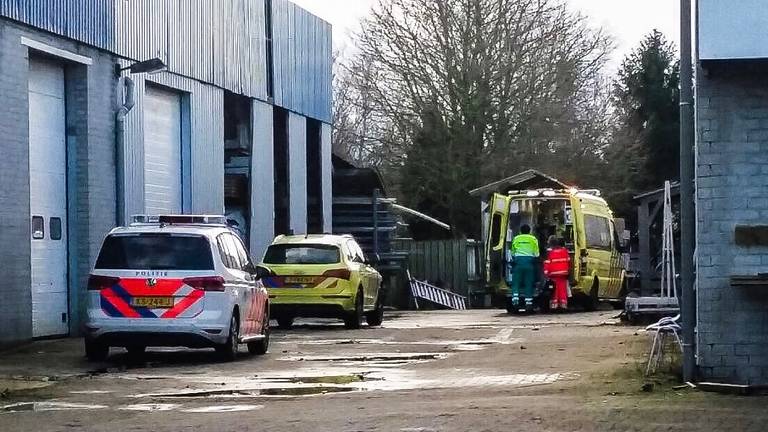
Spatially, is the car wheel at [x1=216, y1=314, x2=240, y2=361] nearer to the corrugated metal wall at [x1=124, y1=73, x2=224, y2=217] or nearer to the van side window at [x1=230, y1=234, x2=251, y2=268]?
the van side window at [x1=230, y1=234, x2=251, y2=268]

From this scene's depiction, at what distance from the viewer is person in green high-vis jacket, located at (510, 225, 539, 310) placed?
31.3 m

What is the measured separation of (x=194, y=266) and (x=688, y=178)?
643 centimetres

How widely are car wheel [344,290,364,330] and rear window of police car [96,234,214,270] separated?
7.97 meters

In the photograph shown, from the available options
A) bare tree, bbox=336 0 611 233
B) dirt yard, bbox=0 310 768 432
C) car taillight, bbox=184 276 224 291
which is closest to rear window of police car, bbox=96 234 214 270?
car taillight, bbox=184 276 224 291

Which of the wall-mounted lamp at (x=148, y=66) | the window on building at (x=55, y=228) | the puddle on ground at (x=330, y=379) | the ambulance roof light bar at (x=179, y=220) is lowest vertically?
the puddle on ground at (x=330, y=379)

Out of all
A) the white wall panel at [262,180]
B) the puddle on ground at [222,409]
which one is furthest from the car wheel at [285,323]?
the puddle on ground at [222,409]

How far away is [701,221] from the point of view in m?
13.8

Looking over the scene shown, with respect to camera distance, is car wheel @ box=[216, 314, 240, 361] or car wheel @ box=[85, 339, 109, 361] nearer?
car wheel @ box=[85, 339, 109, 361]

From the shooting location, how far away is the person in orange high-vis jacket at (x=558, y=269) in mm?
31344

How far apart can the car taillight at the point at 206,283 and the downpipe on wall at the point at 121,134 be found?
7.29 metres

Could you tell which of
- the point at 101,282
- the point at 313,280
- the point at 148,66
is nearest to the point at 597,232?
the point at 313,280

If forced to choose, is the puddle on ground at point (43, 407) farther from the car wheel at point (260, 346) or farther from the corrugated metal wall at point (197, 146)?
the corrugated metal wall at point (197, 146)

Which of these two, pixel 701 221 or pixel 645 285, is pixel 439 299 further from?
pixel 701 221

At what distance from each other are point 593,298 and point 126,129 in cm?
1214
